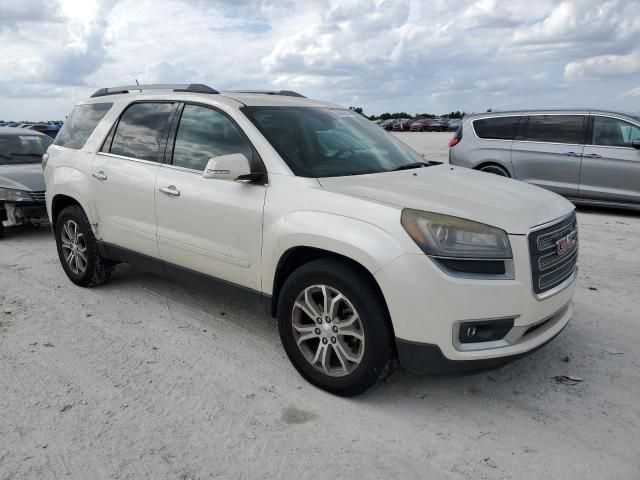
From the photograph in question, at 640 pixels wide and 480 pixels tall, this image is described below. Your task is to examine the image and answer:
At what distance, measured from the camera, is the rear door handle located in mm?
4027

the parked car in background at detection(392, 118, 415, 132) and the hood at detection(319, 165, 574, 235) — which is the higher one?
the parked car in background at detection(392, 118, 415, 132)

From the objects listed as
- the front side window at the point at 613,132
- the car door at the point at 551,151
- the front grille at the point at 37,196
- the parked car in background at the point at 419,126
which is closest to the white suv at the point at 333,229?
the front grille at the point at 37,196

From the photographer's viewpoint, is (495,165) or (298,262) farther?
(495,165)

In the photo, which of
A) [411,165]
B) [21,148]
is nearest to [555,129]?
[411,165]

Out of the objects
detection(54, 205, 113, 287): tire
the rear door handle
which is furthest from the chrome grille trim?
detection(54, 205, 113, 287): tire

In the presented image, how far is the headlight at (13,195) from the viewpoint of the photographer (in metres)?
7.45

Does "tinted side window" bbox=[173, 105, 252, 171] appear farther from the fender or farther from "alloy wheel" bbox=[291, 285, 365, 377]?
"alloy wheel" bbox=[291, 285, 365, 377]

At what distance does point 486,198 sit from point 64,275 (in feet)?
14.7

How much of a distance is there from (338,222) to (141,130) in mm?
2290

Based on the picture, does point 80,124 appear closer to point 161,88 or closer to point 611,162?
point 161,88

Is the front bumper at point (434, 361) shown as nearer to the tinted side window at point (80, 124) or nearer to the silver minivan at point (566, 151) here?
the tinted side window at point (80, 124)

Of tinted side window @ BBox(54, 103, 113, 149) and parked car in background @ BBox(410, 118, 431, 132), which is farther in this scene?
parked car in background @ BBox(410, 118, 431, 132)

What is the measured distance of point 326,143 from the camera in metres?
3.94

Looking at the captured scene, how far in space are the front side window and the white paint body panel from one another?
577cm
